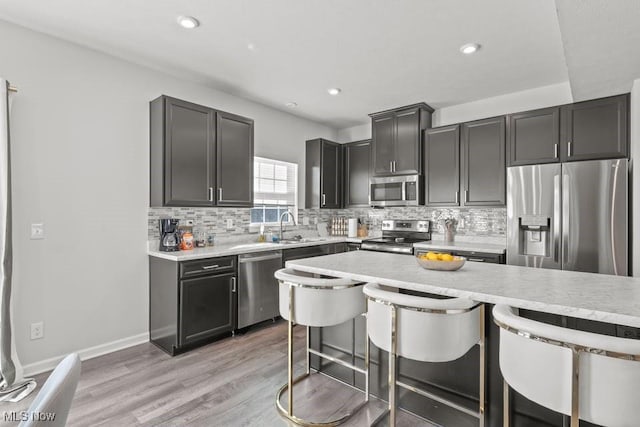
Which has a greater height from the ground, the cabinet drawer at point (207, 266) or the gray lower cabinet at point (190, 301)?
the cabinet drawer at point (207, 266)

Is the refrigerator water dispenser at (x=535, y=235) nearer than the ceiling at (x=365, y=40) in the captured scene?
No

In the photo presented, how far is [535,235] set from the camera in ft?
10.8

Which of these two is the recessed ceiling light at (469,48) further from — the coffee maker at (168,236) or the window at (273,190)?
the coffee maker at (168,236)

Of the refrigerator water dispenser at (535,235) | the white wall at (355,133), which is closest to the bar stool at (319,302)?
the refrigerator water dispenser at (535,235)

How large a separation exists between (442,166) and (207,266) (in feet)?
10.1

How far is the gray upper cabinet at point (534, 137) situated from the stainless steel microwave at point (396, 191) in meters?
1.12

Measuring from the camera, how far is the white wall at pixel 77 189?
257 centimetres

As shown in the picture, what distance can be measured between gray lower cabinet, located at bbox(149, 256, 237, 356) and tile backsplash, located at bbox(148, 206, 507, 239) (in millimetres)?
530

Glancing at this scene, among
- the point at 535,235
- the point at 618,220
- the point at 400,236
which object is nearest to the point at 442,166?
the point at 400,236

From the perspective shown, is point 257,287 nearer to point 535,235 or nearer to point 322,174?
point 322,174

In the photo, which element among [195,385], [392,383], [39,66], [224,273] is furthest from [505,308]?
[39,66]

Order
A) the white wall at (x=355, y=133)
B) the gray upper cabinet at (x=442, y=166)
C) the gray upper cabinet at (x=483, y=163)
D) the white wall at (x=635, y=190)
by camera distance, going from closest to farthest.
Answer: the white wall at (x=635, y=190)
the gray upper cabinet at (x=483, y=163)
the gray upper cabinet at (x=442, y=166)
the white wall at (x=355, y=133)

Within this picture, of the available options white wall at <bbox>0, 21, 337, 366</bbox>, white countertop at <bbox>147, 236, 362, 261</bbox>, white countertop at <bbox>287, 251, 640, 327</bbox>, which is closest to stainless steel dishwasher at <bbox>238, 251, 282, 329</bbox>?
white countertop at <bbox>147, 236, 362, 261</bbox>

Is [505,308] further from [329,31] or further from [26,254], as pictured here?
[26,254]
